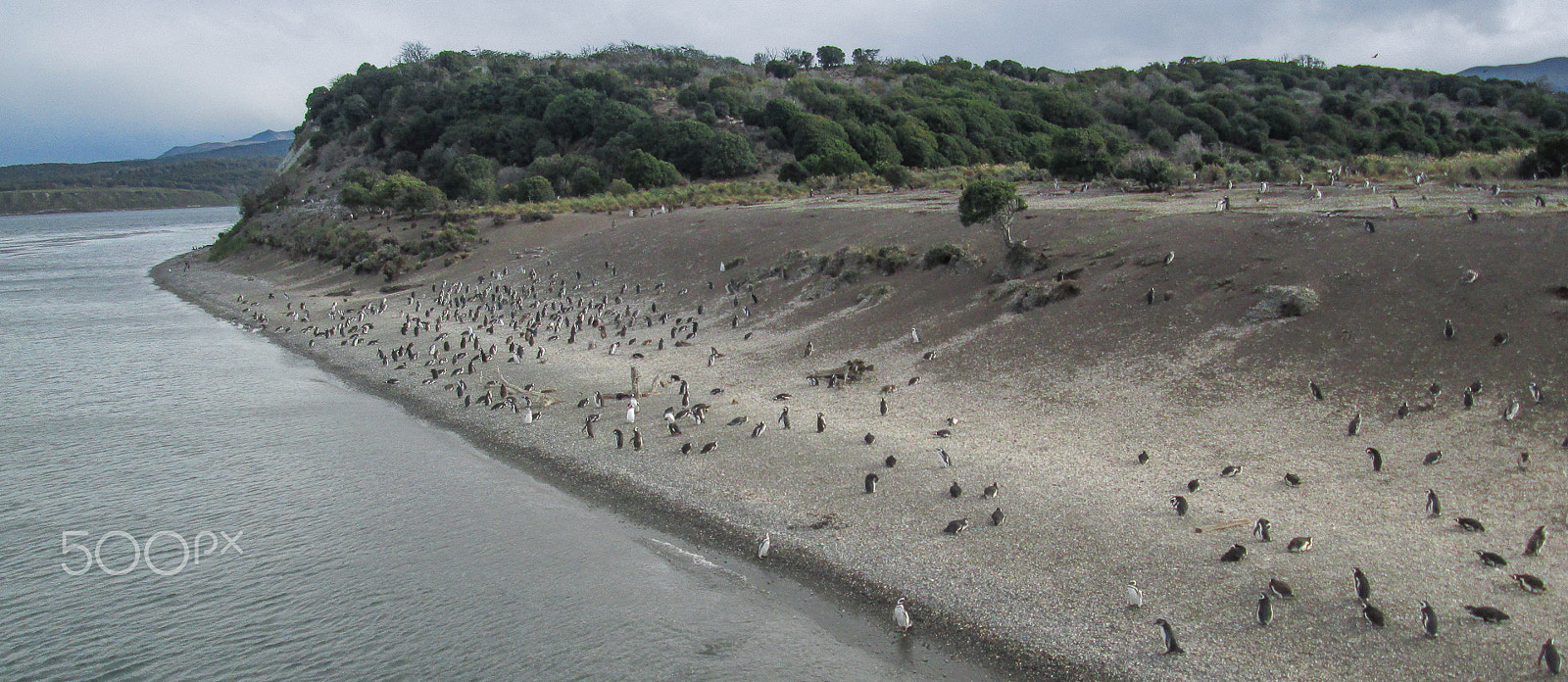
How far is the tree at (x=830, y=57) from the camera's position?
12069cm

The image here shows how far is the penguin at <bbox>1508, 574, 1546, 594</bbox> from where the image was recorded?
8.69 metres

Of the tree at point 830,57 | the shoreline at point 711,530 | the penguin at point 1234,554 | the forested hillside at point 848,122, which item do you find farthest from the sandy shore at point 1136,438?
the tree at point 830,57

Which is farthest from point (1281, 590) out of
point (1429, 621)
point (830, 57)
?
point (830, 57)

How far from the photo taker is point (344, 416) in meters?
21.1

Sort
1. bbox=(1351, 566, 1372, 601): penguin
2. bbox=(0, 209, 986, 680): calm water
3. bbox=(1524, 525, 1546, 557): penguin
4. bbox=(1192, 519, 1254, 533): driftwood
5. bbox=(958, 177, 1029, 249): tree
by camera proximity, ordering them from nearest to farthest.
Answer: bbox=(1351, 566, 1372, 601): penguin, bbox=(1524, 525, 1546, 557): penguin, bbox=(0, 209, 986, 680): calm water, bbox=(1192, 519, 1254, 533): driftwood, bbox=(958, 177, 1029, 249): tree

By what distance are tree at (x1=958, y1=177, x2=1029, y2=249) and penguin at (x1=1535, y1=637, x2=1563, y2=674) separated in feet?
58.8

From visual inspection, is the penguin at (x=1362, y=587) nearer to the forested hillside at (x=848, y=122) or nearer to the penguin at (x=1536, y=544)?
the penguin at (x=1536, y=544)

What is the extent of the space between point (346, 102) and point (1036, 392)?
91571 mm

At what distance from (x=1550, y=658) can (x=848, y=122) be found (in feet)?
224

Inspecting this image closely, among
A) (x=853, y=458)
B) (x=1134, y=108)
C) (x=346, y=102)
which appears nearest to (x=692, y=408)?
(x=853, y=458)

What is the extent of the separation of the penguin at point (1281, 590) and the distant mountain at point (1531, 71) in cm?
11264

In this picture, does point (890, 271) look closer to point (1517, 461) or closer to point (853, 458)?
point (853, 458)

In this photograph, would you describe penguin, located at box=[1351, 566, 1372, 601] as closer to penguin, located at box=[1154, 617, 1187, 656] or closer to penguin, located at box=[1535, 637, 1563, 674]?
penguin, located at box=[1535, 637, 1563, 674]

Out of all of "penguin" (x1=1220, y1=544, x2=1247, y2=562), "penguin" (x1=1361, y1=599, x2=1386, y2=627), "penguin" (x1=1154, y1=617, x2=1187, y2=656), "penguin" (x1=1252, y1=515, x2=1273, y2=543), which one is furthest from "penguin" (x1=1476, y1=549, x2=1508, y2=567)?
"penguin" (x1=1154, y1=617, x2=1187, y2=656)
